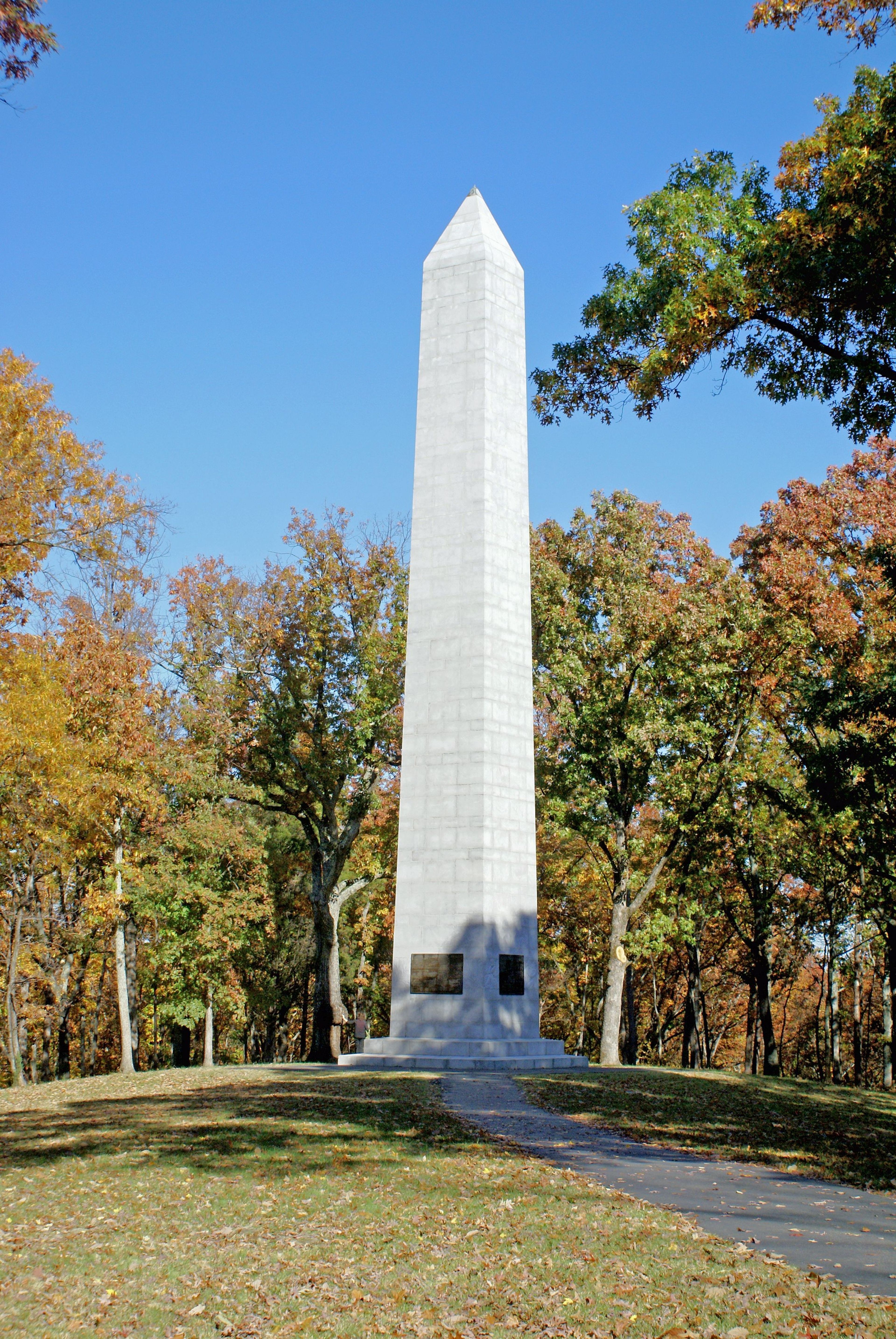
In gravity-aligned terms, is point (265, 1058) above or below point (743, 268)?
below

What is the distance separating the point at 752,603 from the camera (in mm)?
23719

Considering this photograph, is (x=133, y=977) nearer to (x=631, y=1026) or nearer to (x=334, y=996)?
(x=334, y=996)

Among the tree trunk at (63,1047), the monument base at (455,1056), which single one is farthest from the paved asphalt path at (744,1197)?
the tree trunk at (63,1047)

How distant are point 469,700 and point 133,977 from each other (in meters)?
17.7

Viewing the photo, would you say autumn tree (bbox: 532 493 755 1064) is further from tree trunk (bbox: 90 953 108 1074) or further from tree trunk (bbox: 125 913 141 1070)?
tree trunk (bbox: 90 953 108 1074)

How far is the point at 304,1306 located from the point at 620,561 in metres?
21.8

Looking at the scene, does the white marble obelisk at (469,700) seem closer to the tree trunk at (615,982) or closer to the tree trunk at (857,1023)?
the tree trunk at (615,982)

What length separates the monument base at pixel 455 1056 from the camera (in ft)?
57.5

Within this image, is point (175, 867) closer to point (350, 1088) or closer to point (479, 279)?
point (350, 1088)

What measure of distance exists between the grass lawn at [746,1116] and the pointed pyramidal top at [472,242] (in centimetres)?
1680

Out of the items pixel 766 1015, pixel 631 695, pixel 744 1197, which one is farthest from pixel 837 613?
pixel 744 1197

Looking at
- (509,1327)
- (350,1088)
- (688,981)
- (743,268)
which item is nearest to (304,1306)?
(509,1327)

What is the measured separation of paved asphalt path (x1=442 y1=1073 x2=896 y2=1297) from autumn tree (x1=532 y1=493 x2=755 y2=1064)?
12.7 m

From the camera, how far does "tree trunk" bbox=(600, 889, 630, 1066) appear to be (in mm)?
23578
